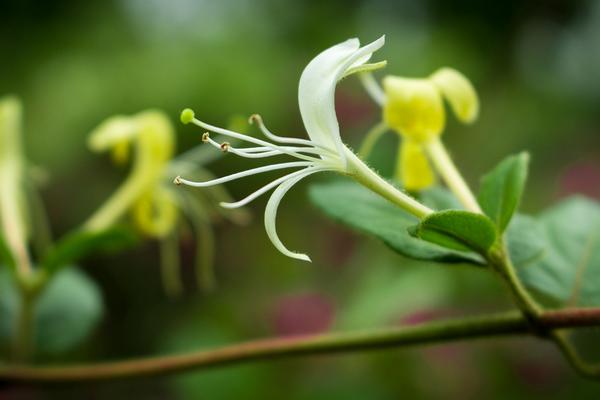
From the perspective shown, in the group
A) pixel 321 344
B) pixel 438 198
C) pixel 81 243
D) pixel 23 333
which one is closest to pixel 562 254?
pixel 438 198

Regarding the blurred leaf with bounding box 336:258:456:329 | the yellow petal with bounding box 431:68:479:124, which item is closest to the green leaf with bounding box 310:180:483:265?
the yellow petal with bounding box 431:68:479:124

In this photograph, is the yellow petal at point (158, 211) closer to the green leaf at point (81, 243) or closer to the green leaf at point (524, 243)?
the green leaf at point (81, 243)

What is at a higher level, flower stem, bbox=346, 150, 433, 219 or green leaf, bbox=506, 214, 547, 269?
flower stem, bbox=346, 150, 433, 219

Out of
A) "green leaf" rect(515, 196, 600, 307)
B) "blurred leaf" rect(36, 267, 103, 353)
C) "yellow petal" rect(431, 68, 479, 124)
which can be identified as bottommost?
"blurred leaf" rect(36, 267, 103, 353)

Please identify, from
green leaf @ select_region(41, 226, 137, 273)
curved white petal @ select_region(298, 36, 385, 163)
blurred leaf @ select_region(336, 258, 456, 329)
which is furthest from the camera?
blurred leaf @ select_region(336, 258, 456, 329)

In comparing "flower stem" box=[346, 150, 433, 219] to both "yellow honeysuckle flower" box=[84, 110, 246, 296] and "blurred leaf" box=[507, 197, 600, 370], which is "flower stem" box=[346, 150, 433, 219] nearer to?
"blurred leaf" box=[507, 197, 600, 370]

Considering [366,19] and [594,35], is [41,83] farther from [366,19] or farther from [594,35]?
[594,35]

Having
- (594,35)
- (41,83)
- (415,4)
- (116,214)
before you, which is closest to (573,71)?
(594,35)
